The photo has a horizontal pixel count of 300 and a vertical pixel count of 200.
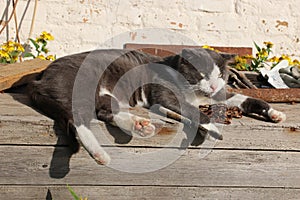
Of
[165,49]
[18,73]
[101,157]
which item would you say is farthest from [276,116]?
[165,49]

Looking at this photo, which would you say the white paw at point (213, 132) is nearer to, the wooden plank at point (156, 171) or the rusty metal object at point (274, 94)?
the wooden plank at point (156, 171)

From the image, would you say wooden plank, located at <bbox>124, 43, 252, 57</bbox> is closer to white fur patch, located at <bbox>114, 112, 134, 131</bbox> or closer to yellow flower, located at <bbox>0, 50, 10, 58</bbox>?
yellow flower, located at <bbox>0, 50, 10, 58</bbox>

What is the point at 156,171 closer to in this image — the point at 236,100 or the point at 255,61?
the point at 236,100

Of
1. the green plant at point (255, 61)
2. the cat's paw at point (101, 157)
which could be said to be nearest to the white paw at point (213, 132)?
the cat's paw at point (101, 157)

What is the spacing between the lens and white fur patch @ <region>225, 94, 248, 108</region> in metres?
1.65

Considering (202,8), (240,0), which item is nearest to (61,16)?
(202,8)

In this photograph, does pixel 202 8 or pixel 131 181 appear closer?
pixel 131 181

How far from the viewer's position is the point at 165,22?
8.73 feet

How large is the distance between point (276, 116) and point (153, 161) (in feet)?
1.46

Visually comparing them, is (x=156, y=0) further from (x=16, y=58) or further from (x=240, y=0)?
(x=16, y=58)

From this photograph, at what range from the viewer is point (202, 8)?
2691 millimetres

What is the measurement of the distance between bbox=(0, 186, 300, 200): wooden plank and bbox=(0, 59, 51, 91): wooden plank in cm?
48

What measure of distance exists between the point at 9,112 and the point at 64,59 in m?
0.28

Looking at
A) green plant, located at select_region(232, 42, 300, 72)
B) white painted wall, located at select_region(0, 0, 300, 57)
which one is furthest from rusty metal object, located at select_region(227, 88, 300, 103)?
white painted wall, located at select_region(0, 0, 300, 57)
